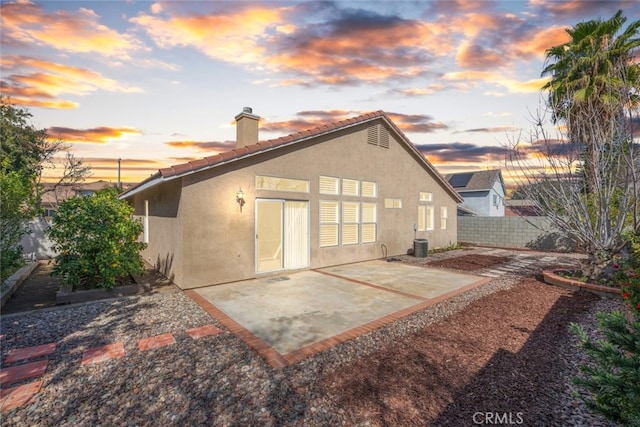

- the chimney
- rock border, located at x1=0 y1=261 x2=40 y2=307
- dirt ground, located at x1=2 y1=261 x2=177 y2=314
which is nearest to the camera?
dirt ground, located at x1=2 y1=261 x2=177 y2=314

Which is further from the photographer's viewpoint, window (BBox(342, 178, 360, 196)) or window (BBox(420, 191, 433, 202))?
window (BBox(420, 191, 433, 202))

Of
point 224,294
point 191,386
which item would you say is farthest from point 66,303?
point 191,386

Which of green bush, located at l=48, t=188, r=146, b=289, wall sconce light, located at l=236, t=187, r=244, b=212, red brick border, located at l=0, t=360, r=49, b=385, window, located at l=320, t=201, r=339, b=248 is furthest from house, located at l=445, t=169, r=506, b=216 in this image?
red brick border, located at l=0, t=360, r=49, b=385

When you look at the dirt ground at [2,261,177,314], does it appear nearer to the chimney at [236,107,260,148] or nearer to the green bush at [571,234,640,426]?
the chimney at [236,107,260,148]

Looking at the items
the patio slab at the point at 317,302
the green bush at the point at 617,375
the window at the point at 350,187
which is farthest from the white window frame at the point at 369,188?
the green bush at the point at 617,375

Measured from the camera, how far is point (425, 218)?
15.8 m

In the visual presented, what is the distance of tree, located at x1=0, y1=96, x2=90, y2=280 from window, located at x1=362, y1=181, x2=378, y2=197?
35.9 ft

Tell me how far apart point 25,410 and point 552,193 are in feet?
38.1

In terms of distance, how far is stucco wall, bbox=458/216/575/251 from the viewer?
16547 mm

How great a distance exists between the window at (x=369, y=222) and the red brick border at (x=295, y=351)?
5.10 metres

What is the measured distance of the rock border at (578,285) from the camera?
7.02 m

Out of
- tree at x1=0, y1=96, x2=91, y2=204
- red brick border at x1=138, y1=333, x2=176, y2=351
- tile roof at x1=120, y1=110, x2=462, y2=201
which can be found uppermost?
tree at x1=0, y1=96, x2=91, y2=204

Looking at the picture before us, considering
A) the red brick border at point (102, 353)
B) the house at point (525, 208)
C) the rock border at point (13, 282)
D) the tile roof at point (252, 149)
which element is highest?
the tile roof at point (252, 149)

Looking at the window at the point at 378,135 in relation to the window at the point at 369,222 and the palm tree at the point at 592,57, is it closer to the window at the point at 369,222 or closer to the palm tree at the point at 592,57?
the window at the point at 369,222
